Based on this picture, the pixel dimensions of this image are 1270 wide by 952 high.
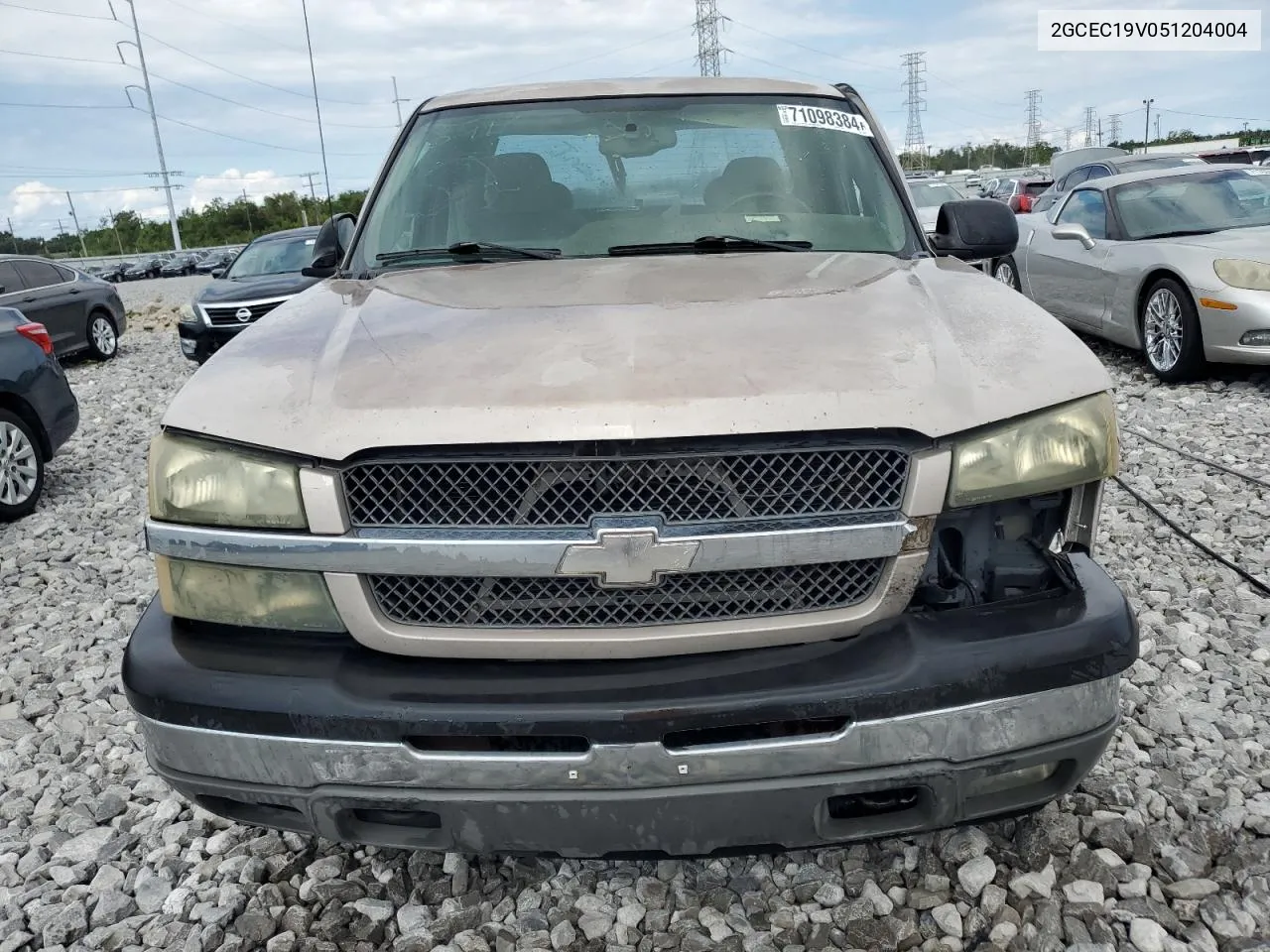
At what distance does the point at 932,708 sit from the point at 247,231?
10564 centimetres

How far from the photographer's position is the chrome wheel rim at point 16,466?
6309mm

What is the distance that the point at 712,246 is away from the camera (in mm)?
2879

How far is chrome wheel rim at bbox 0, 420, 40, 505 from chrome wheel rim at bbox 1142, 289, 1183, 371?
322 inches

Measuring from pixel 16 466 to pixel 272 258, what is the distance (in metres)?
8.96

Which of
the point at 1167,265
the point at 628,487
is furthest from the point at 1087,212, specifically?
the point at 628,487

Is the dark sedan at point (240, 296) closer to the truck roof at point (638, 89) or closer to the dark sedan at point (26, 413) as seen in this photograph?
the dark sedan at point (26, 413)

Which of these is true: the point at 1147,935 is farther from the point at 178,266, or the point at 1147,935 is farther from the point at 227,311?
the point at 178,266

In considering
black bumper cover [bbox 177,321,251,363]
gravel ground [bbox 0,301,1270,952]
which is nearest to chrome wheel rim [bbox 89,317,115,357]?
black bumper cover [bbox 177,321,251,363]

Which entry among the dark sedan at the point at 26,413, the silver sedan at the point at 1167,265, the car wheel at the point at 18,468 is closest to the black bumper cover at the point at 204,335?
the dark sedan at the point at 26,413

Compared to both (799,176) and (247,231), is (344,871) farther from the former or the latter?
(247,231)

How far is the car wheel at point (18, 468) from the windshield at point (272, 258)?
812cm

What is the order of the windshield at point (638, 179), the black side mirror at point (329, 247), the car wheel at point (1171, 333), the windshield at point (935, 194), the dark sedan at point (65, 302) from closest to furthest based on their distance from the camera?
the windshield at point (638, 179) < the black side mirror at point (329, 247) < the car wheel at point (1171, 333) < the dark sedan at point (65, 302) < the windshield at point (935, 194)

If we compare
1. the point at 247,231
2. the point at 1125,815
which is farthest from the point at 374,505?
the point at 247,231

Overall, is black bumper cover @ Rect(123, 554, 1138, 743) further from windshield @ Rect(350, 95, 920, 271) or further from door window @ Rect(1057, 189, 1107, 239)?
door window @ Rect(1057, 189, 1107, 239)
